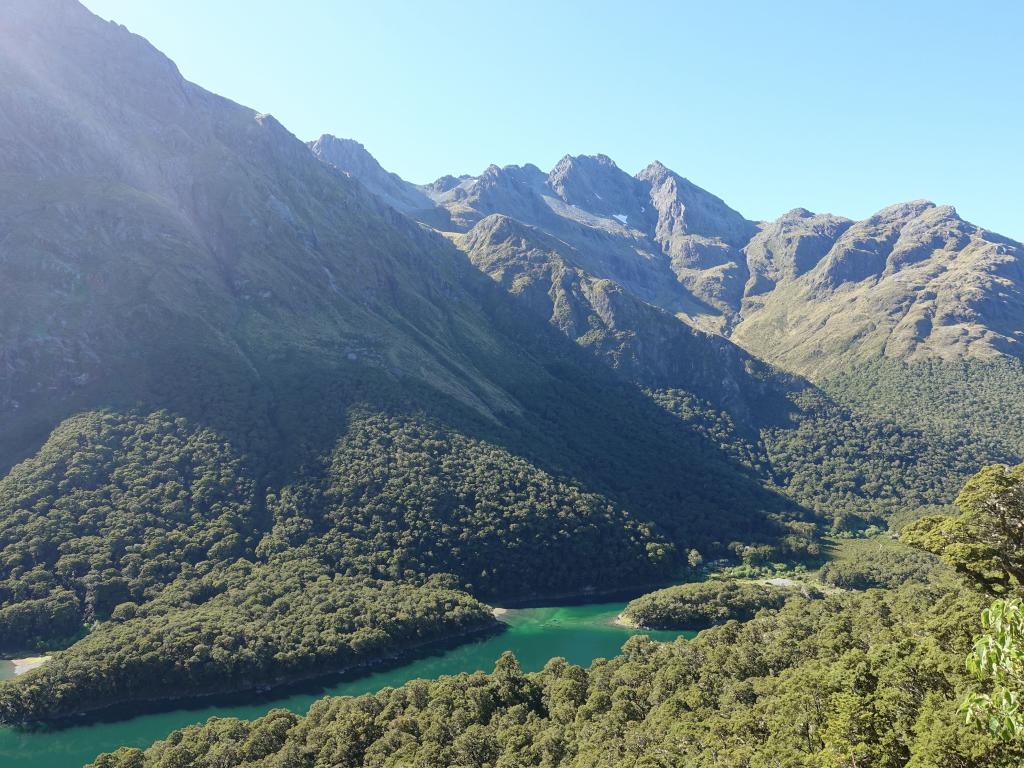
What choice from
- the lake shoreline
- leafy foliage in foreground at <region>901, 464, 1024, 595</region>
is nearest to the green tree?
leafy foliage in foreground at <region>901, 464, 1024, 595</region>

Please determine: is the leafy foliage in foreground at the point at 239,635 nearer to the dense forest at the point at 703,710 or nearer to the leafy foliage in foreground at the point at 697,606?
the dense forest at the point at 703,710

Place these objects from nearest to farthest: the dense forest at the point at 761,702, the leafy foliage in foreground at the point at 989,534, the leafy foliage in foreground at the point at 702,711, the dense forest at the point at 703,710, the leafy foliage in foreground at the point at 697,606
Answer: the dense forest at the point at 761,702 < the leafy foliage in foreground at the point at 702,711 < the dense forest at the point at 703,710 < the leafy foliage in foreground at the point at 989,534 < the leafy foliage in foreground at the point at 697,606

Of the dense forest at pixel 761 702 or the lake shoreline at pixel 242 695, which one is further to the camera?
the lake shoreline at pixel 242 695

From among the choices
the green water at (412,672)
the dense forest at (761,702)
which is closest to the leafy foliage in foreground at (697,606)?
the green water at (412,672)

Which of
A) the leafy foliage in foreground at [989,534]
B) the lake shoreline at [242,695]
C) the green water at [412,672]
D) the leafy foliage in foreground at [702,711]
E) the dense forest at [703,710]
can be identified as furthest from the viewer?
the lake shoreline at [242,695]

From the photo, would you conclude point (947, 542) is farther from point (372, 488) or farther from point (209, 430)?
point (209, 430)

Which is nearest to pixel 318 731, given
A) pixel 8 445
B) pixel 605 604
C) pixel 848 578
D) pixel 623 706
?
pixel 623 706

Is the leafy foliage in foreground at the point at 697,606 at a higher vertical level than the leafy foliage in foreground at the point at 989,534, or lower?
lower

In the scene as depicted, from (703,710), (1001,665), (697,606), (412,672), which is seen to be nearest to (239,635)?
(412,672)
